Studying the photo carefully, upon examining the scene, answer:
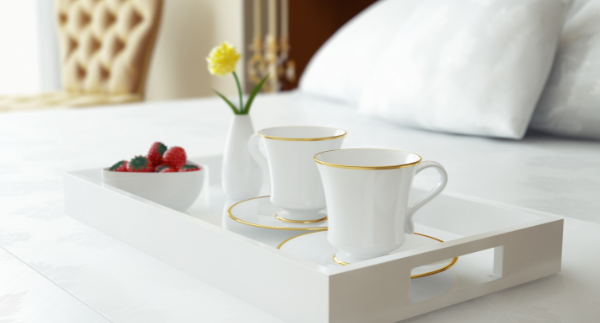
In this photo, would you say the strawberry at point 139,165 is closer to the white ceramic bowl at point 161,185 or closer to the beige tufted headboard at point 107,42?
the white ceramic bowl at point 161,185

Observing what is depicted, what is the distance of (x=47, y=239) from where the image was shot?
0.58m

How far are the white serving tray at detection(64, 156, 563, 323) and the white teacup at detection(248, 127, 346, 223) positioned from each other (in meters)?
0.03

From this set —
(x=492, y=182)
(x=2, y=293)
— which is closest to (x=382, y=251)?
(x=2, y=293)

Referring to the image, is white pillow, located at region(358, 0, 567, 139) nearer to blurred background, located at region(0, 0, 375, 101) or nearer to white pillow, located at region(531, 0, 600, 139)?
white pillow, located at region(531, 0, 600, 139)

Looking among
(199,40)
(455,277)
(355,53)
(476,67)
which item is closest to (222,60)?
(455,277)

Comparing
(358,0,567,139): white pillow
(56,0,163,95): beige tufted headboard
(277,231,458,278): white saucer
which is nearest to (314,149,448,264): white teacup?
Answer: (277,231,458,278): white saucer

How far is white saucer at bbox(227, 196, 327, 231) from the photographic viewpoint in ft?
1.86

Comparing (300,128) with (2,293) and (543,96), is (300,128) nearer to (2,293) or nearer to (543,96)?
(2,293)

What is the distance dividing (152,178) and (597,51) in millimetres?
871

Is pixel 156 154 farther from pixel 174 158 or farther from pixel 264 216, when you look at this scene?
pixel 264 216

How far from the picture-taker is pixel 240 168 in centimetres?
71

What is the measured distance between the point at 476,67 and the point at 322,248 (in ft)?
2.52

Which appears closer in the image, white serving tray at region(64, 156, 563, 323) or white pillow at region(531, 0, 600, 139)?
white serving tray at region(64, 156, 563, 323)

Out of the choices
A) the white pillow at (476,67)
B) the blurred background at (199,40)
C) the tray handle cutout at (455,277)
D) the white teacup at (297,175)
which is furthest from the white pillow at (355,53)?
the blurred background at (199,40)
